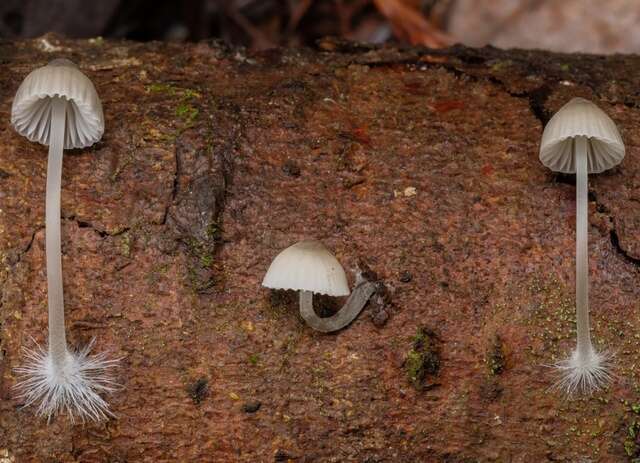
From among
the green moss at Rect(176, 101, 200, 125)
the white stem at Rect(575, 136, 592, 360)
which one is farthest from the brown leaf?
the white stem at Rect(575, 136, 592, 360)

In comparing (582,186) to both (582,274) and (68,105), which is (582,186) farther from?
(68,105)

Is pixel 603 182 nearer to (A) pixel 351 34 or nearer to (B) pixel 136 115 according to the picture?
(B) pixel 136 115

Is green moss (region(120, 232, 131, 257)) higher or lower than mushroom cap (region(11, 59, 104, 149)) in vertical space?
lower

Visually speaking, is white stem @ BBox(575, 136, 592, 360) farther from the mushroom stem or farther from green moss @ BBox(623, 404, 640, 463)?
the mushroom stem

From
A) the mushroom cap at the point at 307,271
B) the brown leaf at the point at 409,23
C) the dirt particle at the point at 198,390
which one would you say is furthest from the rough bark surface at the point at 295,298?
the brown leaf at the point at 409,23

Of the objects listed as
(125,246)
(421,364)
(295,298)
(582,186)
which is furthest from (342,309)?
(582,186)
